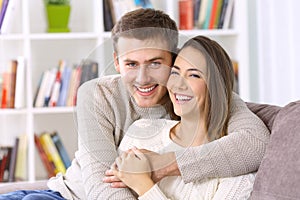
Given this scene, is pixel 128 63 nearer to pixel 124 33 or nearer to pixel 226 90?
pixel 124 33

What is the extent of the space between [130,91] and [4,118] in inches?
98.9

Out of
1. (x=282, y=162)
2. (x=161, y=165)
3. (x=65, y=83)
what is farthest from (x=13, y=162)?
(x=282, y=162)

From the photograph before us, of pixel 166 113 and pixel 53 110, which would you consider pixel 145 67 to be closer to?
pixel 166 113

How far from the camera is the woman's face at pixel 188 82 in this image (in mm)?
1688

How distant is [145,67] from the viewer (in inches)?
64.4

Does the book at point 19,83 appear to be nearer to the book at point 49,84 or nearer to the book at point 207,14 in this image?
the book at point 49,84

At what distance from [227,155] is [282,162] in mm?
187

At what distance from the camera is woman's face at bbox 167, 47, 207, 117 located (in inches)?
66.5

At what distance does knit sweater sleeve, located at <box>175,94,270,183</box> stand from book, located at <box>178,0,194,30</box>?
2303 mm

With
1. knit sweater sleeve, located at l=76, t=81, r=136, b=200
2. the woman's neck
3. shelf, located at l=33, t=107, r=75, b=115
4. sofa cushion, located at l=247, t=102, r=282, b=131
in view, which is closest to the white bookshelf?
shelf, located at l=33, t=107, r=75, b=115

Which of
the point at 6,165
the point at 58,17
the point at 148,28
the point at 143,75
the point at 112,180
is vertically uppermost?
the point at 148,28

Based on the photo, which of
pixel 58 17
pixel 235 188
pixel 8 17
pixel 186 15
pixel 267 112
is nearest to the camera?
pixel 235 188

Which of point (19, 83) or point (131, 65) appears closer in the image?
point (131, 65)

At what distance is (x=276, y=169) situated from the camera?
1628mm
